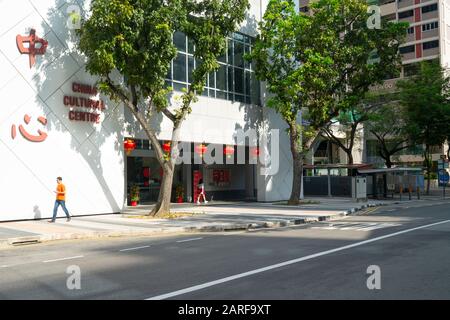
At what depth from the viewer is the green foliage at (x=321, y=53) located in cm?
2509

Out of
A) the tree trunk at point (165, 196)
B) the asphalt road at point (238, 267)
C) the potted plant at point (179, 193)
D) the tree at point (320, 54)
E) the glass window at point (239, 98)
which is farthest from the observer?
the potted plant at point (179, 193)

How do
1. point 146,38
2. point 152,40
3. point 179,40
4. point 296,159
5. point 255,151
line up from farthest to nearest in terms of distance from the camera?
point 255,151
point 296,159
point 179,40
point 146,38
point 152,40

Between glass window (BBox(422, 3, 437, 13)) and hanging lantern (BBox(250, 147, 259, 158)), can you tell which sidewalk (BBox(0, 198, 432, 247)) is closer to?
hanging lantern (BBox(250, 147, 259, 158))

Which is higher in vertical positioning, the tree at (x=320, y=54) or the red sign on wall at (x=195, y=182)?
the tree at (x=320, y=54)

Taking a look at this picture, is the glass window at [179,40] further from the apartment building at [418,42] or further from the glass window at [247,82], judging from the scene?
the apartment building at [418,42]

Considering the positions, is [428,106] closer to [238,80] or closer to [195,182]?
[238,80]

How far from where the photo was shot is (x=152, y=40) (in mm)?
17203

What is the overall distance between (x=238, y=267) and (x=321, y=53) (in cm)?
1908

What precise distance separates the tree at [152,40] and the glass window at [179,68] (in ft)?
13.1

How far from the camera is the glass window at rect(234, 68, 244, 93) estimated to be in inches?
1094

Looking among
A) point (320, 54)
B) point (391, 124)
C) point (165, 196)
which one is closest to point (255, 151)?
point (320, 54)

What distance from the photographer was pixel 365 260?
905cm

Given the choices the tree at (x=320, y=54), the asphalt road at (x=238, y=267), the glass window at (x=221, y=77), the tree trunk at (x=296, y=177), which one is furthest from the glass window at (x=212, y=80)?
the asphalt road at (x=238, y=267)
